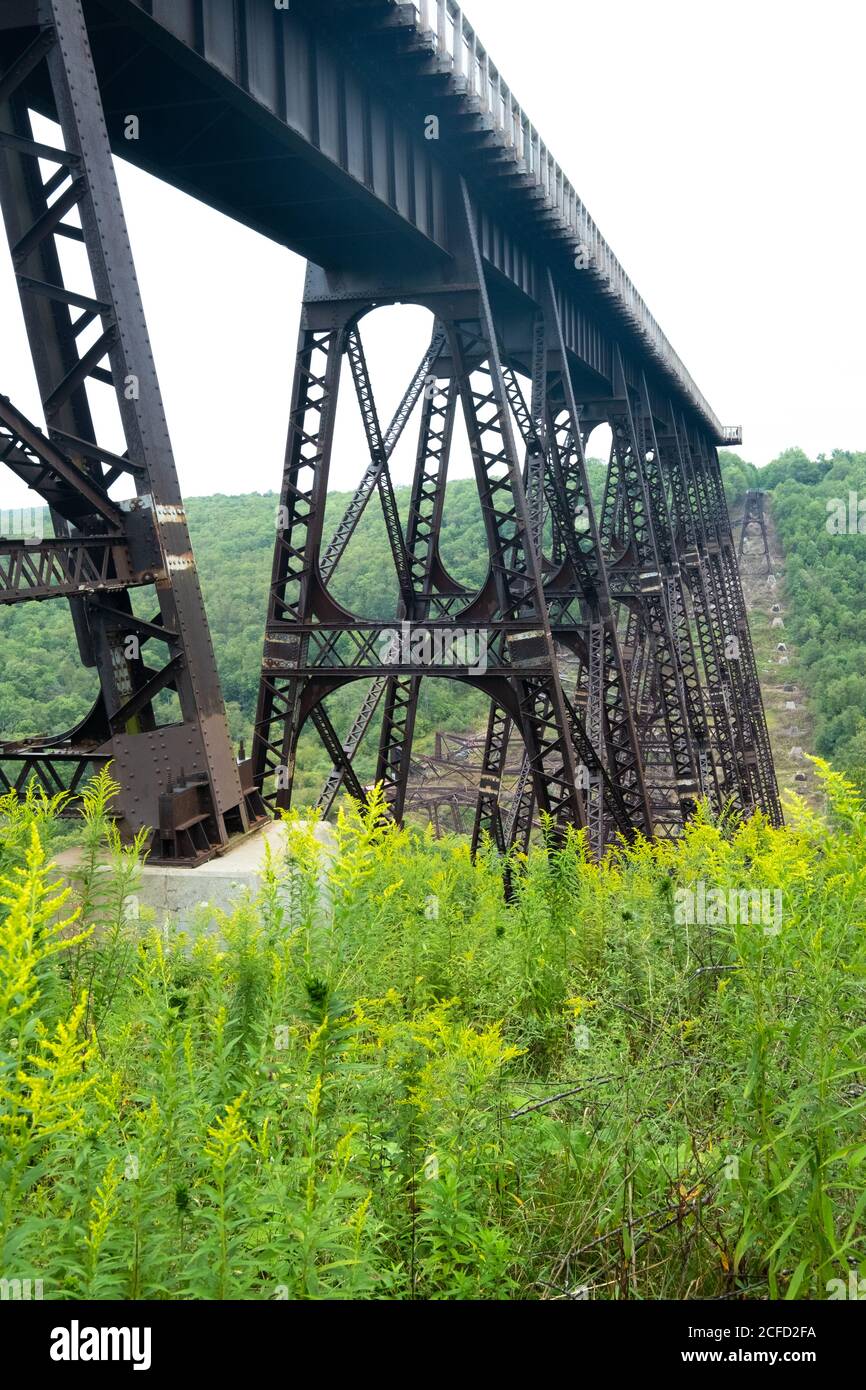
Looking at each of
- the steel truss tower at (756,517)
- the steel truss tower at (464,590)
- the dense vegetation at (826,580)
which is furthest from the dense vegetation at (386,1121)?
the steel truss tower at (756,517)

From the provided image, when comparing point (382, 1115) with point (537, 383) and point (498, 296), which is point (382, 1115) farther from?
point (498, 296)

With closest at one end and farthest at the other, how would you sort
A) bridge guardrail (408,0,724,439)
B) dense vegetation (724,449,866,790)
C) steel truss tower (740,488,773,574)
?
bridge guardrail (408,0,724,439)
dense vegetation (724,449,866,790)
steel truss tower (740,488,773,574)

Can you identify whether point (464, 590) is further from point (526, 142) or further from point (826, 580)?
point (826, 580)

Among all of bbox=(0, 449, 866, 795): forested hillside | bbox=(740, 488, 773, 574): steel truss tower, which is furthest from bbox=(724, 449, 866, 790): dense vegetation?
bbox=(740, 488, 773, 574): steel truss tower

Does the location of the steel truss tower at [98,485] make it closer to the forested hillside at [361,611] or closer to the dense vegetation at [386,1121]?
the dense vegetation at [386,1121]

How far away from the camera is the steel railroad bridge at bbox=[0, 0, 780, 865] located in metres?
5.51

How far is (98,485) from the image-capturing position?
18.6 ft

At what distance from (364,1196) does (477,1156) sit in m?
0.39

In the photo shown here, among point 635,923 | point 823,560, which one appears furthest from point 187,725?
point 823,560

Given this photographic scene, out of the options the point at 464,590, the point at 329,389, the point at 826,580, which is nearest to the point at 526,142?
the point at 329,389

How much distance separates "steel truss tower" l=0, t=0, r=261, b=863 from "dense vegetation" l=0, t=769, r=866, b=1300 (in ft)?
5.80

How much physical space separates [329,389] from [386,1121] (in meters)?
7.93

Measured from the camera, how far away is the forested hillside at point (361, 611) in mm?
25969

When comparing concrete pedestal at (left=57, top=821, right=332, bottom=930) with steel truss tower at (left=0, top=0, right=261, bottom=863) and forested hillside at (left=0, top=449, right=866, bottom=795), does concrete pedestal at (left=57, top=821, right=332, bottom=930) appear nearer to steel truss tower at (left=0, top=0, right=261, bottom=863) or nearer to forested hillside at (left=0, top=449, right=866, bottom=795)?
steel truss tower at (left=0, top=0, right=261, bottom=863)
